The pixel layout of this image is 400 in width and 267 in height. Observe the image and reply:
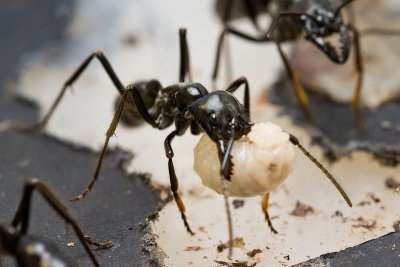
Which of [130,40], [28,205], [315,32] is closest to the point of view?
[28,205]

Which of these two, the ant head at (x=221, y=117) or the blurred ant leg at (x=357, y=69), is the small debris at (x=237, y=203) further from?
the blurred ant leg at (x=357, y=69)

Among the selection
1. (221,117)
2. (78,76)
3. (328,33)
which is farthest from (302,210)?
(78,76)

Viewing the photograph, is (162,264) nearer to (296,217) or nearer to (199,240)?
(199,240)

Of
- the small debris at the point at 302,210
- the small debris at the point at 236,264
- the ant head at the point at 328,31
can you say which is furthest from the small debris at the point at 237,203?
the ant head at the point at 328,31

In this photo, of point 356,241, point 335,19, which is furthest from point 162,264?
point 335,19

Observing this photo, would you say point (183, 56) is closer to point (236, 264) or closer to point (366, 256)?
point (236, 264)

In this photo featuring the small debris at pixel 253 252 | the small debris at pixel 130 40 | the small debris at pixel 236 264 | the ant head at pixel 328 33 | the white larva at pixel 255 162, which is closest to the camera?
the white larva at pixel 255 162

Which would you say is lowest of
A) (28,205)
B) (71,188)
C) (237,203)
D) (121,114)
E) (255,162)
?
(237,203)
